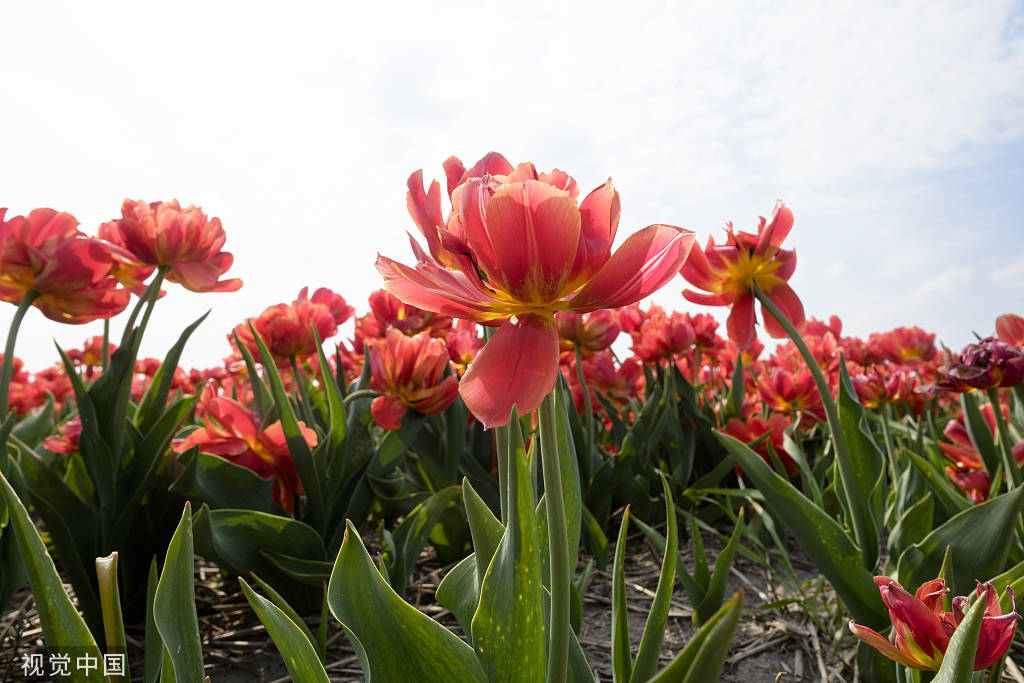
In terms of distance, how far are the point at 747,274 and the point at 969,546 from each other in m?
0.59

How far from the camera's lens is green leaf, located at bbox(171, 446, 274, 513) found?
1.41 meters

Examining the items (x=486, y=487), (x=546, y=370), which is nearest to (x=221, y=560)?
(x=486, y=487)

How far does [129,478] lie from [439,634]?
111 cm

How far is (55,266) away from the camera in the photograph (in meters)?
1.28

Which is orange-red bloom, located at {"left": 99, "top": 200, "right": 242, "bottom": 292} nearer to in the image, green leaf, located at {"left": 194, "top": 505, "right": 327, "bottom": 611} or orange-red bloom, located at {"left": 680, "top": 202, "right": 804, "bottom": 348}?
green leaf, located at {"left": 194, "top": 505, "right": 327, "bottom": 611}

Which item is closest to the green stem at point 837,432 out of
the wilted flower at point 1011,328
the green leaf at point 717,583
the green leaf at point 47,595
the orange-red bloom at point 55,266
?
the green leaf at point 717,583

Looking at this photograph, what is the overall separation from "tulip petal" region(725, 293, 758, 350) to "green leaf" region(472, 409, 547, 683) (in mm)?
823

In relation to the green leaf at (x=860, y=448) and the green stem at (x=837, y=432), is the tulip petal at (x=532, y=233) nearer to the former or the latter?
the green stem at (x=837, y=432)

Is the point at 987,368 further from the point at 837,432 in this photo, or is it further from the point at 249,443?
the point at 249,443

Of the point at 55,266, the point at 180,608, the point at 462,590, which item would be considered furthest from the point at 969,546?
the point at 55,266

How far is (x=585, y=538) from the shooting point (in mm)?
1882

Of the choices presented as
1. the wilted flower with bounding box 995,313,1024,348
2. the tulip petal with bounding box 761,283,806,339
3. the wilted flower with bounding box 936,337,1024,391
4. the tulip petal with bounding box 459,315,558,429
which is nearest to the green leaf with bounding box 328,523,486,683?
the tulip petal with bounding box 459,315,558,429

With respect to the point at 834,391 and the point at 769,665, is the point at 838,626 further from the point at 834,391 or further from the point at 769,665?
the point at 834,391

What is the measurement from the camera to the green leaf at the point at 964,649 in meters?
0.56
